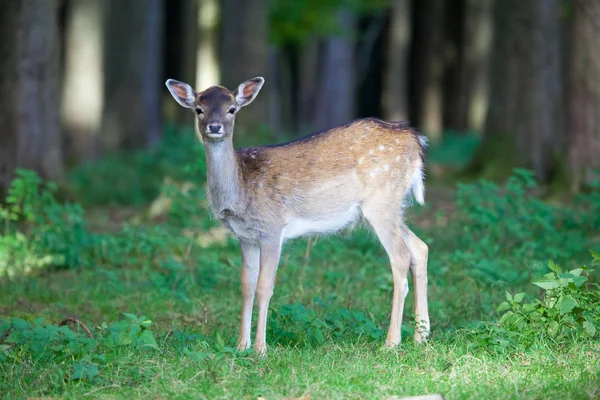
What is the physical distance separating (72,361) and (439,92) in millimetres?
24548

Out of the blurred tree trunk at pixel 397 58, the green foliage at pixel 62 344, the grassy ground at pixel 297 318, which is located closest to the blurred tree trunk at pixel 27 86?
the grassy ground at pixel 297 318

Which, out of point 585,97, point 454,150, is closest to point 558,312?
point 585,97

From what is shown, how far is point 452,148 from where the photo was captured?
22938mm

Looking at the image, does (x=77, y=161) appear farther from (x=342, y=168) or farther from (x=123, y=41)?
(x=342, y=168)

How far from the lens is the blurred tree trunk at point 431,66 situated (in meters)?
29.0

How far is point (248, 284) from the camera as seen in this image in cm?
689

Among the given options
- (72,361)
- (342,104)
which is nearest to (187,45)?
(342,104)

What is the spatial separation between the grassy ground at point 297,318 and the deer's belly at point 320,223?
22cm

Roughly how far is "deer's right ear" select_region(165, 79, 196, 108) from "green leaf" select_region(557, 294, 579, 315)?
284 centimetres

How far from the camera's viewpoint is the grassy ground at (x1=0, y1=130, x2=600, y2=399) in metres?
5.32

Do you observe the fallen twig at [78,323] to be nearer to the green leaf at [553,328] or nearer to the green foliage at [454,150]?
the green leaf at [553,328]

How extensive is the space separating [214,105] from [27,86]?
585 centimetres

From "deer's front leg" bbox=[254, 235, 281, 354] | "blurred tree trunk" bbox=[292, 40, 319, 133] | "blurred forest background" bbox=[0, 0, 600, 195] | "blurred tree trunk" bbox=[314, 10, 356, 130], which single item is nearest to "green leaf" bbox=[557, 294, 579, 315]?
"deer's front leg" bbox=[254, 235, 281, 354]

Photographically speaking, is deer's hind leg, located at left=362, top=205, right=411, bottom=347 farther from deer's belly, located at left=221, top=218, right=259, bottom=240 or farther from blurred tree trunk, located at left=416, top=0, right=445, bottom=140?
blurred tree trunk, located at left=416, top=0, right=445, bottom=140
